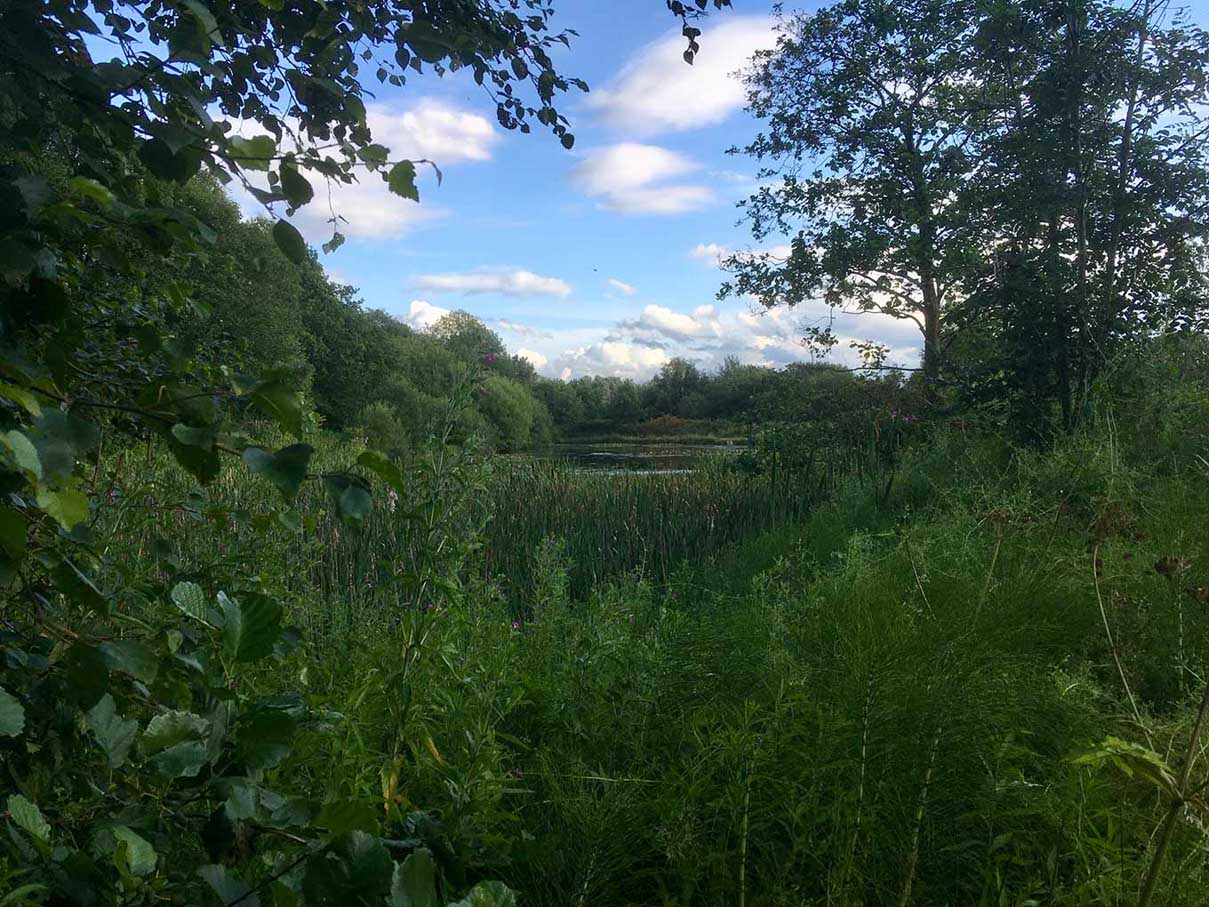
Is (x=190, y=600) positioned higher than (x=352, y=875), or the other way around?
(x=190, y=600)

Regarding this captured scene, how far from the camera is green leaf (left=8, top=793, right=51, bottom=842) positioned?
0.77m

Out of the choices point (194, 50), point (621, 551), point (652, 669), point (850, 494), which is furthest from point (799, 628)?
point (850, 494)

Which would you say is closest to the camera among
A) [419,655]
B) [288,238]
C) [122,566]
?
[288,238]

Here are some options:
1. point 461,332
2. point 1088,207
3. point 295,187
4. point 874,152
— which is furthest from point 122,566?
point 461,332

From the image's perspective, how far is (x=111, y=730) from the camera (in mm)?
928

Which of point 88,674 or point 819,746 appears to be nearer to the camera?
point 88,674

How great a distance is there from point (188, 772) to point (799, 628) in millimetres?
1783

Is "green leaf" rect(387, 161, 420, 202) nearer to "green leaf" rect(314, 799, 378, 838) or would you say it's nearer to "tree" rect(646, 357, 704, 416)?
"green leaf" rect(314, 799, 378, 838)

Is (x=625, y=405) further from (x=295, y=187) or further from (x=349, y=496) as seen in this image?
(x=349, y=496)

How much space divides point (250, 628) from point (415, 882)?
1.37ft

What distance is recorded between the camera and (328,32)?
1.70m

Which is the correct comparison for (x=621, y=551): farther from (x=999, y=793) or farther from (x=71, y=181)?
(x=71, y=181)

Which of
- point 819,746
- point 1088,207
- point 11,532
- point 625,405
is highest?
point 1088,207

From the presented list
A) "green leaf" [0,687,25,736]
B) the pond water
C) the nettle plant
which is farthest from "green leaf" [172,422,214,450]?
the pond water
